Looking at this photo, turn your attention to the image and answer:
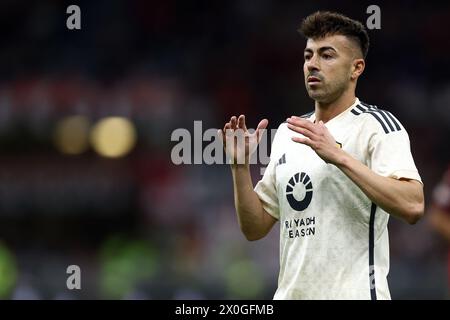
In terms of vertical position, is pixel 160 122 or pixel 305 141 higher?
pixel 160 122

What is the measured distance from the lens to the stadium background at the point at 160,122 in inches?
380

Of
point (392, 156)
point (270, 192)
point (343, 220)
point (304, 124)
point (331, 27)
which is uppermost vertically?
point (331, 27)

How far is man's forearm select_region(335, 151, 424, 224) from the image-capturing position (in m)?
4.09

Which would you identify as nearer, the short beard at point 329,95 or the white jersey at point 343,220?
the white jersey at point 343,220

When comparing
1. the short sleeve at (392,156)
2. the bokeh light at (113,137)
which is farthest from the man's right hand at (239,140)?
the bokeh light at (113,137)

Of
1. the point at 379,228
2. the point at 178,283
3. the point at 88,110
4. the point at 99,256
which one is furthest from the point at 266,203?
the point at 88,110

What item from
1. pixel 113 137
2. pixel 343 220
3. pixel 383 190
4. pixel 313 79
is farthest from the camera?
pixel 113 137

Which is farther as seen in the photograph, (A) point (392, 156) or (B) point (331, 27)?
(B) point (331, 27)

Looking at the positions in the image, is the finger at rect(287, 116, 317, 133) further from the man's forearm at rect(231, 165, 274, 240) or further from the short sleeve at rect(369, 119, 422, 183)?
the man's forearm at rect(231, 165, 274, 240)

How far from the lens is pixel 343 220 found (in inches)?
172

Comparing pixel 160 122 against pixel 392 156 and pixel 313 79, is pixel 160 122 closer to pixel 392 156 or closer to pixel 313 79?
pixel 313 79

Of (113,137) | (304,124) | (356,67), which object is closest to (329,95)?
(356,67)

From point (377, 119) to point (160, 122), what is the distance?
616cm

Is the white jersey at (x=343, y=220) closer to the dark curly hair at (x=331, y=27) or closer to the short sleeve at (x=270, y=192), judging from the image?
the short sleeve at (x=270, y=192)
